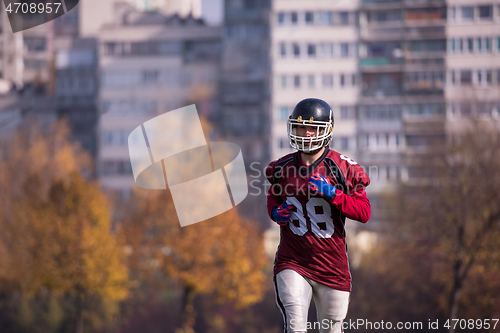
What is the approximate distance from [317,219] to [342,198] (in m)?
0.47

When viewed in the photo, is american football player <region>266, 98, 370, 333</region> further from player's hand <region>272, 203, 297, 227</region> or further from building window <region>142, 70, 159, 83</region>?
building window <region>142, 70, 159, 83</region>

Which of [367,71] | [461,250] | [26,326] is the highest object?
[367,71]

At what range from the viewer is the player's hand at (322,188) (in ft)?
19.5

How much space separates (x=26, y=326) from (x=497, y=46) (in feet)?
170

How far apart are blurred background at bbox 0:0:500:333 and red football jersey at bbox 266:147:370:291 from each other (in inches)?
1021

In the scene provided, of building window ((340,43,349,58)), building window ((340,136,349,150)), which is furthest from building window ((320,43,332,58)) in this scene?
building window ((340,136,349,150))

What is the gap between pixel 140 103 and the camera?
238ft

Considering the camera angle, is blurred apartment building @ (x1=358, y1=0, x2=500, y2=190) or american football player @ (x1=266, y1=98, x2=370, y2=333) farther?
blurred apartment building @ (x1=358, y1=0, x2=500, y2=190)

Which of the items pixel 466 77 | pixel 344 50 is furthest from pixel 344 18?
pixel 466 77

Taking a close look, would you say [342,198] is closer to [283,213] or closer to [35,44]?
[283,213]

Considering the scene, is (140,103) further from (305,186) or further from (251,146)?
(305,186)

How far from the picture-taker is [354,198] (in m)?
6.19

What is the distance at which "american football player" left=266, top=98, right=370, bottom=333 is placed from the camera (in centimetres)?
627

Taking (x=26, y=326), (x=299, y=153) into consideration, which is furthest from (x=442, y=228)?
(x=299, y=153)
